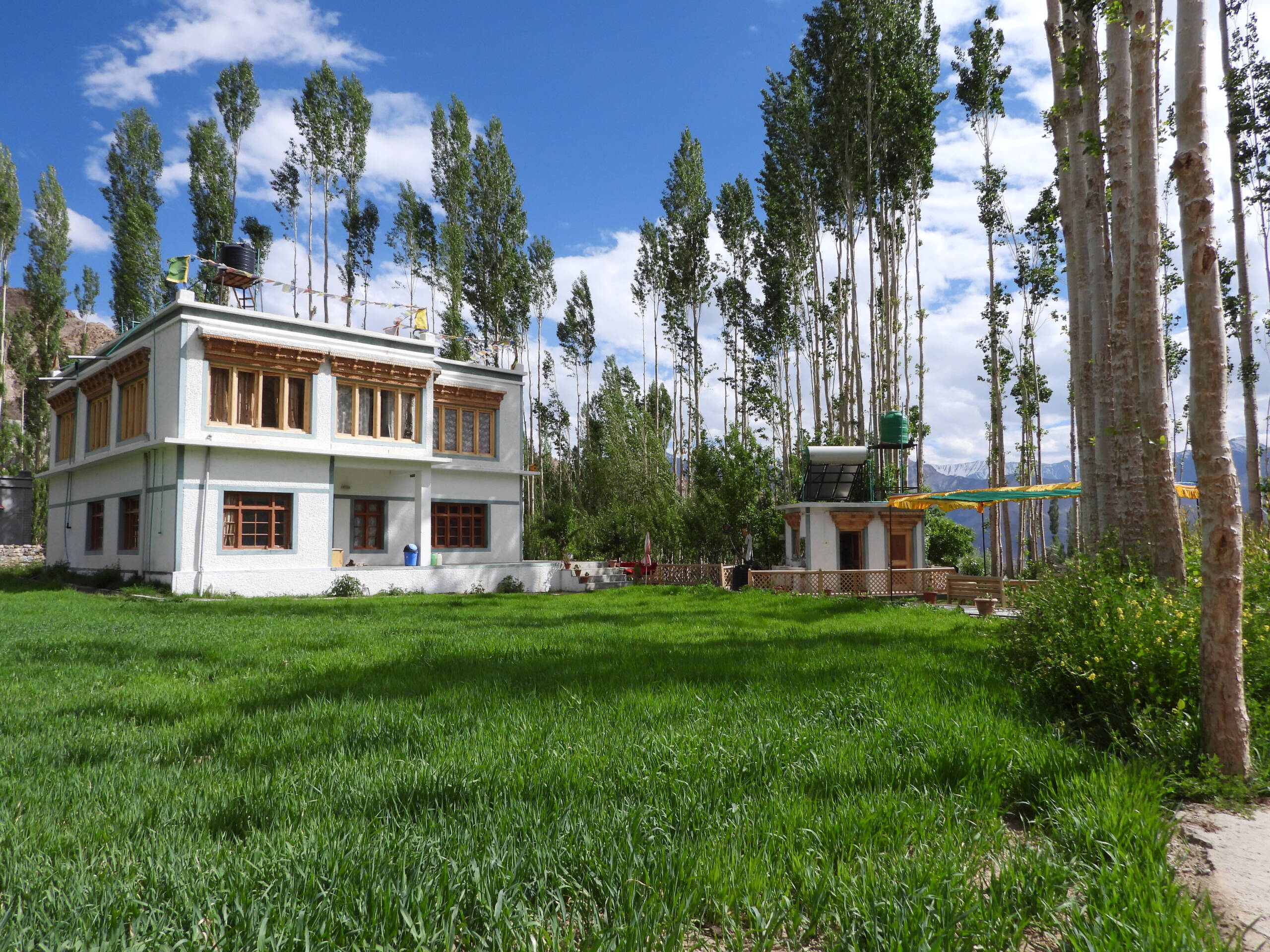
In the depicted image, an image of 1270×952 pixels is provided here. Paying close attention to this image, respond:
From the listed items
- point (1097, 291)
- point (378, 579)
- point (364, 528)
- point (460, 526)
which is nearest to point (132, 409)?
point (364, 528)

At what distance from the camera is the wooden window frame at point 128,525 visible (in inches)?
874

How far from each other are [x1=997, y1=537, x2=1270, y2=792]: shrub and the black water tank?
982 inches

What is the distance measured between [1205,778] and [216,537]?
21.9m

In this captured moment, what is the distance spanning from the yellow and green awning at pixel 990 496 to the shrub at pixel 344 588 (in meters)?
15.6

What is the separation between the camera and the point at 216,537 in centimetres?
1994

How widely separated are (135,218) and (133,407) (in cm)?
1969

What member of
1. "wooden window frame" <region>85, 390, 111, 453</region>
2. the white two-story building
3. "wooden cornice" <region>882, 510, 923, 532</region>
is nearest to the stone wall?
the white two-story building

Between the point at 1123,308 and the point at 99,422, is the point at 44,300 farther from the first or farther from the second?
the point at 1123,308

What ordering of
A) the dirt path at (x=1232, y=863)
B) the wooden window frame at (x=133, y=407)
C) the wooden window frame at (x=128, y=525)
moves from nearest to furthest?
the dirt path at (x=1232, y=863)
the wooden window frame at (x=133, y=407)
the wooden window frame at (x=128, y=525)

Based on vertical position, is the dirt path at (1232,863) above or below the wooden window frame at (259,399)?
below

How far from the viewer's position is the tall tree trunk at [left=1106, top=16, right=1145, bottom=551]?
7680 mm

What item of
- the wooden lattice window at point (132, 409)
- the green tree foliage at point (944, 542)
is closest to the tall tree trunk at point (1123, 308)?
the green tree foliage at point (944, 542)

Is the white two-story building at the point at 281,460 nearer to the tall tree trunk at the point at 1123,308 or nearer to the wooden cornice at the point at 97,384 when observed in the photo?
the wooden cornice at the point at 97,384

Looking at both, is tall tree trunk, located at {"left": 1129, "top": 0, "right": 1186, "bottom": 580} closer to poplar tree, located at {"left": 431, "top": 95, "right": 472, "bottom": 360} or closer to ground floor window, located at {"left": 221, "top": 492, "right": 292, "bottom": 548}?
ground floor window, located at {"left": 221, "top": 492, "right": 292, "bottom": 548}
